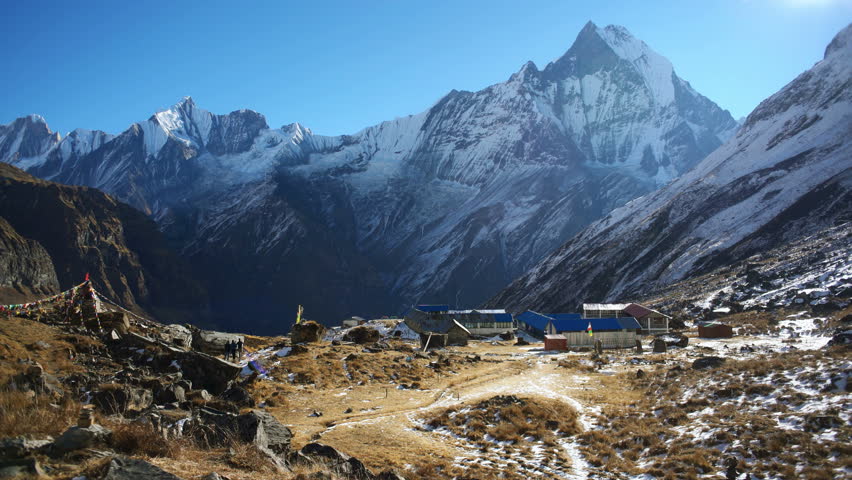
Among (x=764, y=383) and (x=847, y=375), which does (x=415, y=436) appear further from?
(x=847, y=375)

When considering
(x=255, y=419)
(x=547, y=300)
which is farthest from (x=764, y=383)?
(x=547, y=300)

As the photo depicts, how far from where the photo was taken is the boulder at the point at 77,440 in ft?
26.7

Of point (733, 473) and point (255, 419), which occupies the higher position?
point (255, 419)

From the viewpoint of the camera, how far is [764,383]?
23.6 meters

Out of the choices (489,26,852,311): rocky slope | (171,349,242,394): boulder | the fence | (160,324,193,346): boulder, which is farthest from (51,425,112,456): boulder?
(489,26,852,311): rocky slope

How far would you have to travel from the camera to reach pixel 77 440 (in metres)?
8.37

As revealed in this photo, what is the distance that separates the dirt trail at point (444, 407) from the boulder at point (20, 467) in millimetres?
10161

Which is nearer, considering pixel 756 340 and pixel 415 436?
pixel 415 436

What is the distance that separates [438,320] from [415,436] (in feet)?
197

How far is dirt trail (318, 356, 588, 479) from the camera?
17766 mm

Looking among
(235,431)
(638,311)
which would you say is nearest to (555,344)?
(638,311)

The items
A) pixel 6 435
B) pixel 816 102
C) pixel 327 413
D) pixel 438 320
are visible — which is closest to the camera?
pixel 6 435

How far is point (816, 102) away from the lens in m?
154

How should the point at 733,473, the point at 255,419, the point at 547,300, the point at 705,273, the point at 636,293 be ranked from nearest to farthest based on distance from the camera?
the point at 255,419
the point at 733,473
the point at 705,273
the point at 636,293
the point at 547,300
